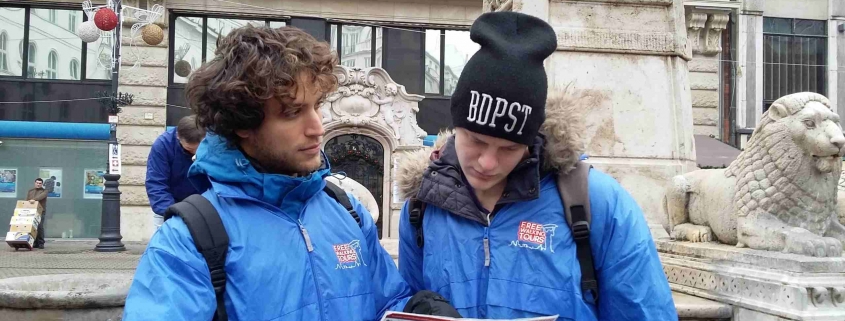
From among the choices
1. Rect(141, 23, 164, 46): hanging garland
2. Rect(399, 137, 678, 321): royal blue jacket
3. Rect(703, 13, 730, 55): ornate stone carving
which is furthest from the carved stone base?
Rect(703, 13, 730, 55): ornate stone carving

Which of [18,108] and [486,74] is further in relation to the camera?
[18,108]

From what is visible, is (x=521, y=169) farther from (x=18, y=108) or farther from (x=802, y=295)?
(x=18, y=108)

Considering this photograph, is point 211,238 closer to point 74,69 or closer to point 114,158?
point 114,158

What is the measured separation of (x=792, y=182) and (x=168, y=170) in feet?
12.2

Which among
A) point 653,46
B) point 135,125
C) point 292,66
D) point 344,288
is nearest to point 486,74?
point 292,66

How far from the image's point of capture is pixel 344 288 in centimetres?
221

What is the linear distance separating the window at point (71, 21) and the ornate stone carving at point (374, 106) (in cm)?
739

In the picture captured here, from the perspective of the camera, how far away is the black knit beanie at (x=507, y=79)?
217 cm

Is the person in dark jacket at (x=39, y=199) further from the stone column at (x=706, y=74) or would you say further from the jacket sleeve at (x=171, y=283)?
the jacket sleeve at (x=171, y=283)

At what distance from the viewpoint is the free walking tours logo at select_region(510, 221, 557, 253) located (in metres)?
2.26

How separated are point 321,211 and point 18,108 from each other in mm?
→ 18482

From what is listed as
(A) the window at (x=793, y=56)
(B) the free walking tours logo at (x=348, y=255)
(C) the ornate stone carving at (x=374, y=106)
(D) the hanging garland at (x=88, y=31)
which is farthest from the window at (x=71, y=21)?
(B) the free walking tours logo at (x=348, y=255)

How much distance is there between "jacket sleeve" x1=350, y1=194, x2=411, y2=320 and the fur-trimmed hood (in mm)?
205

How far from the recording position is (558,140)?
233 centimetres
